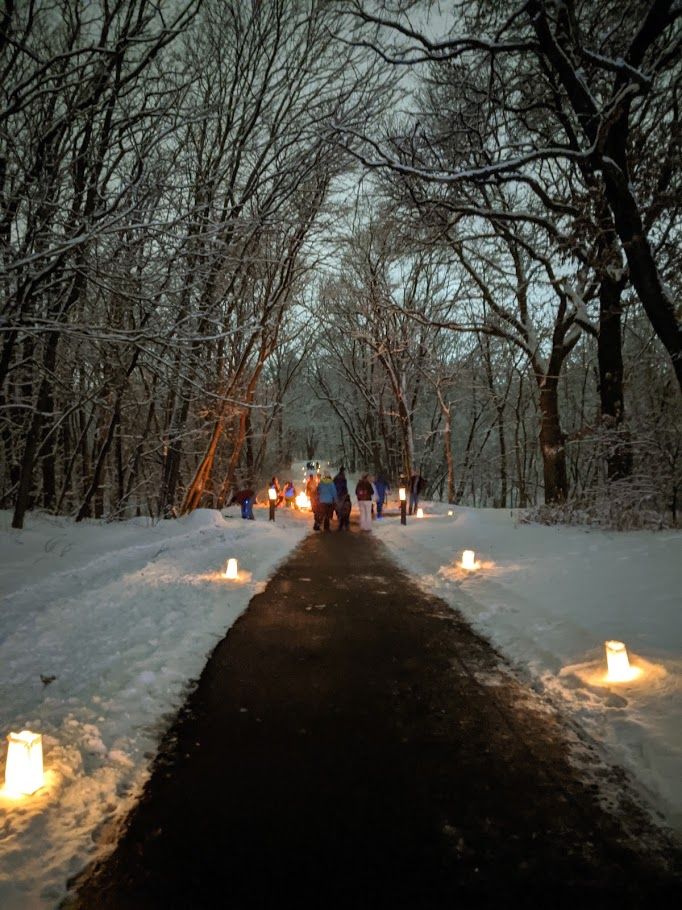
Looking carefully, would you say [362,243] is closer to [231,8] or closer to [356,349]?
[356,349]

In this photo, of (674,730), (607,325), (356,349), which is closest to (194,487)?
(607,325)

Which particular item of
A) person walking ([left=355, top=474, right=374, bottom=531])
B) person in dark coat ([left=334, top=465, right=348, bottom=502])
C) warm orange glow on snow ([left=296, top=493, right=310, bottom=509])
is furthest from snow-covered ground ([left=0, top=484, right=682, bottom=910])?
warm orange glow on snow ([left=296, top=493, right=310, bottom=509])

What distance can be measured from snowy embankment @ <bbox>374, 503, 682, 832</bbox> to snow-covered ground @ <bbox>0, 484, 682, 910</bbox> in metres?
0.02

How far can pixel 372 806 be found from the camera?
2635 mm

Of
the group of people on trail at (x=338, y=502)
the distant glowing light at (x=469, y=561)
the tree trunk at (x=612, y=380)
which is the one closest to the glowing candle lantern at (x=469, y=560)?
the distant glowing light at (x=469, y=561)

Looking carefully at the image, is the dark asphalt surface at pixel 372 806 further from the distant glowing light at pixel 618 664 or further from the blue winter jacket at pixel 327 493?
the blue winter jacket at pixel 327 493

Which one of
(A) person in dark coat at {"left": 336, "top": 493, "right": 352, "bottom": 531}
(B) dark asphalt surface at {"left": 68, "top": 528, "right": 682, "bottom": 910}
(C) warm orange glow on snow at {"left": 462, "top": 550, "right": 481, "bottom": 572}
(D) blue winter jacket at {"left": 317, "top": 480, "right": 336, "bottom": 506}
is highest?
(D) blue winter jacket at {"left": 317, "top": 480, "right": 336, "bottom": 506}

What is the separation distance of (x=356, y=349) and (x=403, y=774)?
32330 mm

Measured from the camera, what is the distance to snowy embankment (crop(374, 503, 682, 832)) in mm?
3225

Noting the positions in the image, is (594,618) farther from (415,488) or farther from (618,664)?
(415,488)

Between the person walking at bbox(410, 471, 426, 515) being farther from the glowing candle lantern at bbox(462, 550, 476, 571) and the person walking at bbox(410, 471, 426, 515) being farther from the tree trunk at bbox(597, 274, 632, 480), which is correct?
the glowing candle lantern at bbox(462, 550, 476, 571)

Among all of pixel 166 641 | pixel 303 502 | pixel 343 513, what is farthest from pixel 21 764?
pixel 303 502

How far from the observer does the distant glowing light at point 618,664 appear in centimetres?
400

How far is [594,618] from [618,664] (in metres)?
1.52
